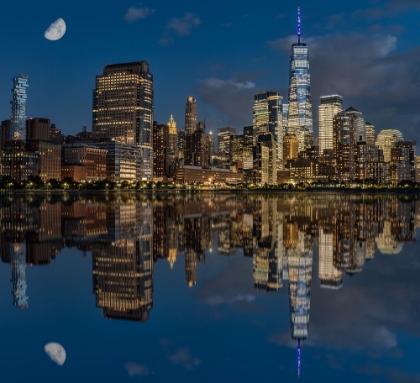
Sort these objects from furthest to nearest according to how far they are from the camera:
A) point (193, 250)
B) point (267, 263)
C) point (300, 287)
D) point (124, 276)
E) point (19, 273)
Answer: point (193, 250) < point (267, 263) < point (19, 273) < point (124, 276) < point (300, 287)

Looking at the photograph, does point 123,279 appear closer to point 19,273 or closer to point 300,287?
point 19,273

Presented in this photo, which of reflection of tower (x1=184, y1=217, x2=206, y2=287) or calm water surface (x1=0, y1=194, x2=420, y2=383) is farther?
reflection of tower (x1=184, y1=217, x2=206, y2=287)

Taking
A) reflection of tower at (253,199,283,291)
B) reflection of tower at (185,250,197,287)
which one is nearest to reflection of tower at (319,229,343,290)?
reflection of tower at (253,199,283,291)

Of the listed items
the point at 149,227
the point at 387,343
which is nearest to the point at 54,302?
the point at 387,343

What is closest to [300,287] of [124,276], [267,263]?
[267,263]

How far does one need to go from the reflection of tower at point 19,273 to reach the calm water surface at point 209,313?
0.04 meters

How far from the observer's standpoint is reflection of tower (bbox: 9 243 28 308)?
451 inches

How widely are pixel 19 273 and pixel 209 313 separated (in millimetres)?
7180

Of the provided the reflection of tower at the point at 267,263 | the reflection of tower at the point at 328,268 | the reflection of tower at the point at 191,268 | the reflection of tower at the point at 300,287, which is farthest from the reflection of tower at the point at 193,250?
the reflection of tower at the point at 328,268

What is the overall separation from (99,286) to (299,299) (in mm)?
5556

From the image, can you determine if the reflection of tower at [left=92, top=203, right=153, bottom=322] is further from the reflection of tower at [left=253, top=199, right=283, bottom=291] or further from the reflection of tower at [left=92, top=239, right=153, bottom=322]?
the reflection of tower at [left=253, top=199, right=283, bottom=291]

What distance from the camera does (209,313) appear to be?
1071cm

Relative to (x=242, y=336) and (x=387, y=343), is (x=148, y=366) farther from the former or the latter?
(x=387, y=343)

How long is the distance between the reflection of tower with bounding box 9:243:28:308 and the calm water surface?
41 millimetres
